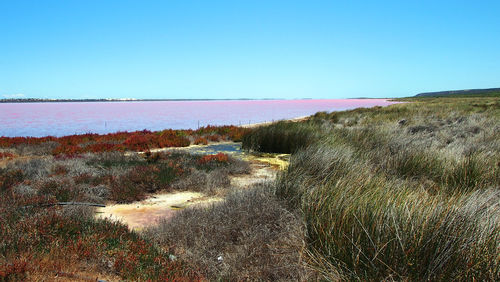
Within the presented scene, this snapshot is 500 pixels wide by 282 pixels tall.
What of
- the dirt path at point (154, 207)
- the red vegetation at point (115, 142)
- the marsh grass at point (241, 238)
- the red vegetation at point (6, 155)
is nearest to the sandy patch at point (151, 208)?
the dirt path at point (154, 207)

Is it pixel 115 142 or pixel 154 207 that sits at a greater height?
pixel 115 142

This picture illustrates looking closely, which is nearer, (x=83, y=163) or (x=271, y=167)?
(x=83, y=163)

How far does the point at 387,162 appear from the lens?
6148 millimetres

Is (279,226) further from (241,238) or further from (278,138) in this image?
(278,138)

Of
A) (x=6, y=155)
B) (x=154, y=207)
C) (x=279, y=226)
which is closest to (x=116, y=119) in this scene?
(x=6, y=155)

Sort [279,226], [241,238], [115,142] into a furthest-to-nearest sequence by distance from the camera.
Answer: [115,142] < [279,226] < [241,238]

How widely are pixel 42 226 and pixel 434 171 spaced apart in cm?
594

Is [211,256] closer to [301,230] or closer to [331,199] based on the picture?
[301,230]

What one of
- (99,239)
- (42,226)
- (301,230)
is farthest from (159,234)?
(301,230)

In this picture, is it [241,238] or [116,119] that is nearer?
[241,238]

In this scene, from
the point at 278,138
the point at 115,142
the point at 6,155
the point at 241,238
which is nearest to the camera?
the point at 241,238

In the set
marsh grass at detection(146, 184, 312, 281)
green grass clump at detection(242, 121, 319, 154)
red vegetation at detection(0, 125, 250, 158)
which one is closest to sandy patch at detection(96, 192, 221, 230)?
marsh grass at detection(146, 184, 312, 281)

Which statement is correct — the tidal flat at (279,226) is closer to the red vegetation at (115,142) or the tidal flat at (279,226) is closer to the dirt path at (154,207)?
the dirt path at (154,207)

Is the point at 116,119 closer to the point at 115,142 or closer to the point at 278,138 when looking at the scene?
the point at 115,142
